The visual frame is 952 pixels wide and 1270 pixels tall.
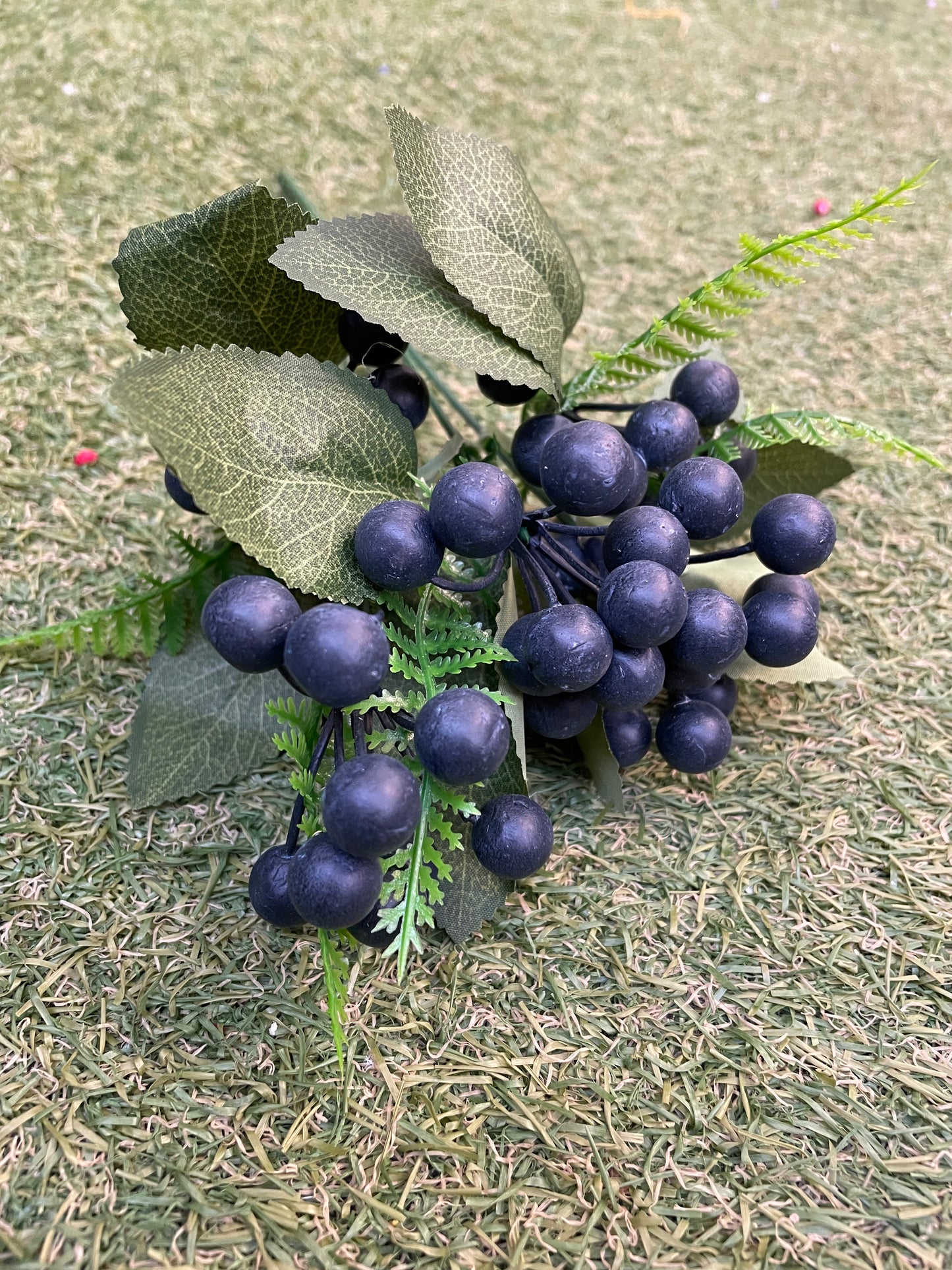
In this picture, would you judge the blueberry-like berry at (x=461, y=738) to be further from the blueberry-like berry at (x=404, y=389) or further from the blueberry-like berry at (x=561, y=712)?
the blueberry-like berry at (x=404, y=389)

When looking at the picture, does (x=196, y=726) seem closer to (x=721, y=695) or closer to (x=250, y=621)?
(x=250, y=621)

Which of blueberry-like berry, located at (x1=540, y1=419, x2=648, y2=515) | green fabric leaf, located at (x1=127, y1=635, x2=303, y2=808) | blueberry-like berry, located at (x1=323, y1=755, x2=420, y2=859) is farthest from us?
green fabric leaf, located at (x1=127, y1=635, x2=303, y2=808)

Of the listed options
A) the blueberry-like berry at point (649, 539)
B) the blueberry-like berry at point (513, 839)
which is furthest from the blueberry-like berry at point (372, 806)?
the blueberry-like berry at point (649, 539)

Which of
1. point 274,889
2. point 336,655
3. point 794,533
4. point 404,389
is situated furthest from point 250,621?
point 794,533

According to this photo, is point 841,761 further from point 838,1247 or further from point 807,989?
point 838,1247

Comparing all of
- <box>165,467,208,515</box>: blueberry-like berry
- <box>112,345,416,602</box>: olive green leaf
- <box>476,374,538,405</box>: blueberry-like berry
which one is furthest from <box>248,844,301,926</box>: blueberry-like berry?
<box>476,374,538,405</box>: blueberry-like berry

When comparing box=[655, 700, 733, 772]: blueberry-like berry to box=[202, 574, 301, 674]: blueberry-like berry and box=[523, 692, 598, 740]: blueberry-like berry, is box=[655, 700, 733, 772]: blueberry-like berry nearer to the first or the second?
box=[523, 692, 598, 740]: blueberry-like berry

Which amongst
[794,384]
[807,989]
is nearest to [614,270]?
[794,384]

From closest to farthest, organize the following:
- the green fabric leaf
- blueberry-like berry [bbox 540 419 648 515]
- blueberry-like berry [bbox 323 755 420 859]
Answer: blueberry-like berry [bbox 323 755 420 859], blueberry-like berry [bbox 540 419 648 515], the green fabric leaf
